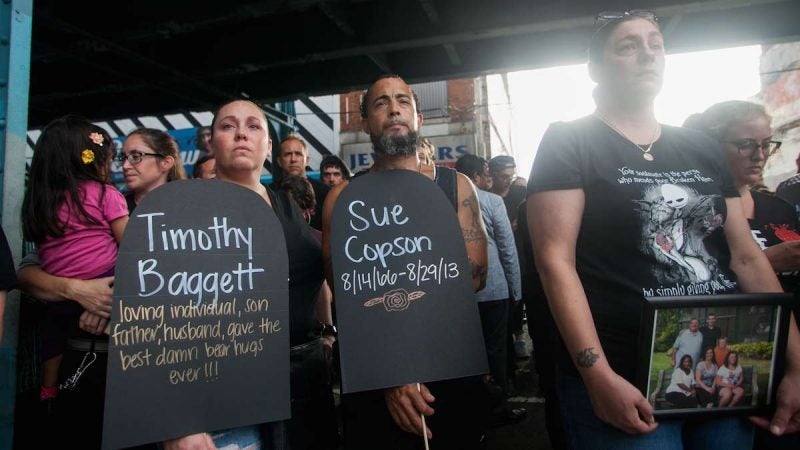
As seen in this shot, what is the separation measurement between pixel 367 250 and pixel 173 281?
0.61 meters

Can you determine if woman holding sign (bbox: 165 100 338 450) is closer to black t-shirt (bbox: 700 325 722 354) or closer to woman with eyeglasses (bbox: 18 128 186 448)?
woman with eyeglasses (bbox: 18 128 186 448)

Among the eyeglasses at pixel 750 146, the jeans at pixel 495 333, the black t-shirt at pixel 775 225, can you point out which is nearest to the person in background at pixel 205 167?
the jeans at pixel 495 333

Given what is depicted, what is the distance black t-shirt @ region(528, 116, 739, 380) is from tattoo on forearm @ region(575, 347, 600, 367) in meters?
0.10

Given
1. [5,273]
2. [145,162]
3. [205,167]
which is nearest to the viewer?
[5,273]

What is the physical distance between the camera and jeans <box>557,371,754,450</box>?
4.22 feet

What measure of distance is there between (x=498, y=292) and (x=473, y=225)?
1875mm

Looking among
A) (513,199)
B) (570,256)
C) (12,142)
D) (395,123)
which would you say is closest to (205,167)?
(12,142)

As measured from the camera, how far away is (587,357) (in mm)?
1287

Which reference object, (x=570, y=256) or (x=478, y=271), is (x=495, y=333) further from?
(x=570, y=256)

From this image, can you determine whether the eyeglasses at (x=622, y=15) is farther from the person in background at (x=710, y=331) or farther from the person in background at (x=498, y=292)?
the person in background at (x=498, y=292)

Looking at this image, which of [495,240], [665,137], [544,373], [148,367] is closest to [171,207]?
[148,367]

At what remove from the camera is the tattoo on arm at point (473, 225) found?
187 cm

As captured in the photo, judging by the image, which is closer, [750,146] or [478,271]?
[478,271]

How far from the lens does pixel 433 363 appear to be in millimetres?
1486
